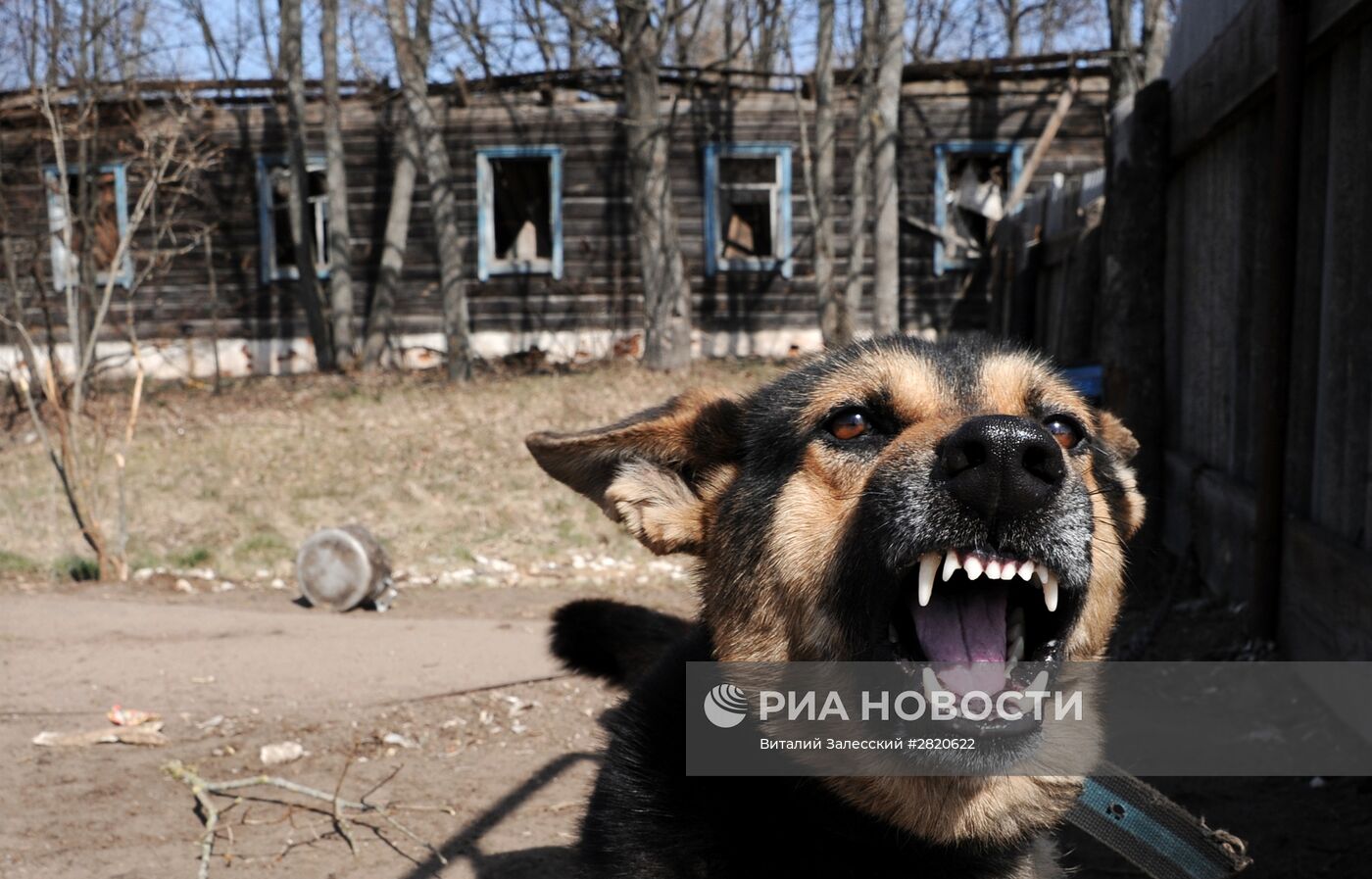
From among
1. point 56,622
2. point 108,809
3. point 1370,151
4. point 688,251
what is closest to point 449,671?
point 108,809

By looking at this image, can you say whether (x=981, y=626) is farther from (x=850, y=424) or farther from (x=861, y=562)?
(x=850, y=424)

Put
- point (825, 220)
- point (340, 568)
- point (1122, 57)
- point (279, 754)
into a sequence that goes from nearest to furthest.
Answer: point (279, 754), point (340, 568), point (825, 220), point (1122, 57)

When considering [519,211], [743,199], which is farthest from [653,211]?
[519,211]

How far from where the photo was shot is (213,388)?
1694 centimetres

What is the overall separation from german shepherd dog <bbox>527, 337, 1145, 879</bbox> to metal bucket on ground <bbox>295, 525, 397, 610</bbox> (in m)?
5.05

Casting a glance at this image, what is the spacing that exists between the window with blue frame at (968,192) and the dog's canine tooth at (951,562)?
18046 millimetres

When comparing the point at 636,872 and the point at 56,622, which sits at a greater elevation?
the point at 636,872

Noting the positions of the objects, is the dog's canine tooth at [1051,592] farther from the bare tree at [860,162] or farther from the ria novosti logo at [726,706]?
the bare tree at [860,162]

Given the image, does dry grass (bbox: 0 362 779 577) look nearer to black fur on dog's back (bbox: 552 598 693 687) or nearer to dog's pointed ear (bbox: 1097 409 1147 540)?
black fur on dog's back (bbox: 552 598 693 687)

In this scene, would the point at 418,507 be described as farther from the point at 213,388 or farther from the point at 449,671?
the point at 213,388

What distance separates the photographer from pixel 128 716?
557 centimetres

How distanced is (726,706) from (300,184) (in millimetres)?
16995

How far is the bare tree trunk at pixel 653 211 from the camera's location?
15922 millimetres

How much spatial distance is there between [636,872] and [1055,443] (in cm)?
139
